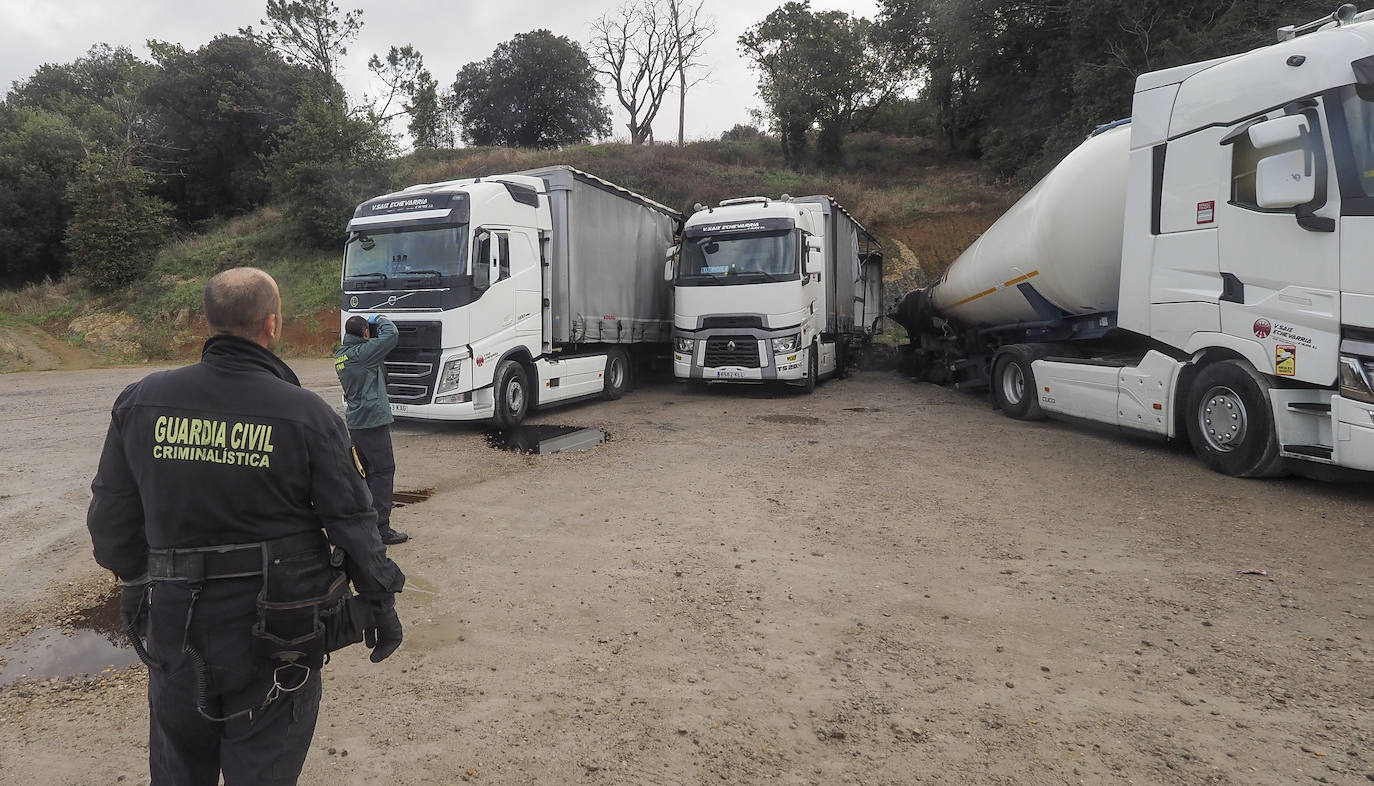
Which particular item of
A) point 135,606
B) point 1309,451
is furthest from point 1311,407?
point 135,606

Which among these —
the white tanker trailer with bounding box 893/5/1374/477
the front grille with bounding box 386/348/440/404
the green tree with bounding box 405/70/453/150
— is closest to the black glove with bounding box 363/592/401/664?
the white tanker trailer with bounding box 893/5/1374/477

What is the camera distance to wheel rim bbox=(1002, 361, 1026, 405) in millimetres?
10133

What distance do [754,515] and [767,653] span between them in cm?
227

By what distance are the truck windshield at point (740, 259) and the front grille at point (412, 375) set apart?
4967 millimetres

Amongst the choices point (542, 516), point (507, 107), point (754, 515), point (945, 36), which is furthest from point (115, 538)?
point (507, 107)

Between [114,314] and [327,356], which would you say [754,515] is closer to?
[327,356]

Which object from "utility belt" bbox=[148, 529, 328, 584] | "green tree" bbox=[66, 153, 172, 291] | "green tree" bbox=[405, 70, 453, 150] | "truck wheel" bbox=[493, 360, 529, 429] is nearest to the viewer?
"utility belt" bbox=[148, 529, 328, 584]

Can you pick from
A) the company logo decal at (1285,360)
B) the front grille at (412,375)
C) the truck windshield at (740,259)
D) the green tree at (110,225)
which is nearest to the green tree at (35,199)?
the green tree at (110,225)

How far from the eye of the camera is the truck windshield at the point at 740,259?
39.1ft

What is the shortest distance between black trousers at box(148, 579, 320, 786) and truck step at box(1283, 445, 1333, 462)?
6962mm

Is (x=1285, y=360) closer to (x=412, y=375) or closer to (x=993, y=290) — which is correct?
(x=993, y=290)

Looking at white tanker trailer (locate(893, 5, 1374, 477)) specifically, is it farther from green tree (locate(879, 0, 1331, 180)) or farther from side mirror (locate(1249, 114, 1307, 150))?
green tree (locate(879, 0, 1331, 180))

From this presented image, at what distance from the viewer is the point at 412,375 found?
29.5ft

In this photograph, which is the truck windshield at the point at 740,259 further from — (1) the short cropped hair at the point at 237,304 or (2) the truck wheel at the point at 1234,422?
(1) the short cropped hair at the point at 237,304
